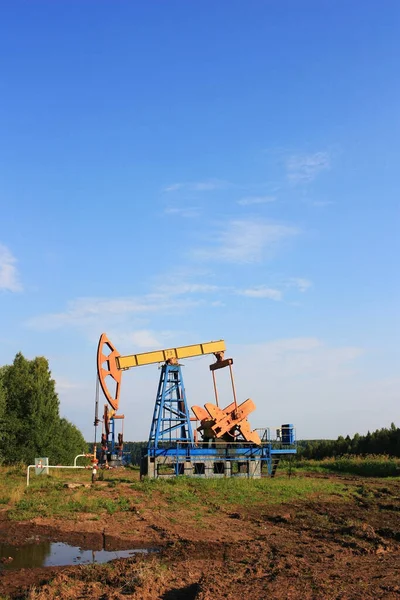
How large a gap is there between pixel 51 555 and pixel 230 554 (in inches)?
122

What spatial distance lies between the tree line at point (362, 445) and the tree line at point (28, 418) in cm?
2068

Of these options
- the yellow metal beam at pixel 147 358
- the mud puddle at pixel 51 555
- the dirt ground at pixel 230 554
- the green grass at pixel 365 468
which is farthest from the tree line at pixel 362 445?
the mud puddle at pixel 51 555

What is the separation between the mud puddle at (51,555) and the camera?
8.93 metres

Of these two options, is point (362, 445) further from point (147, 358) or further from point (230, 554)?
point (230, 554)

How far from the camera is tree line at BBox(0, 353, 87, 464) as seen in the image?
95.6 ft

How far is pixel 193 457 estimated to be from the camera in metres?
19.8

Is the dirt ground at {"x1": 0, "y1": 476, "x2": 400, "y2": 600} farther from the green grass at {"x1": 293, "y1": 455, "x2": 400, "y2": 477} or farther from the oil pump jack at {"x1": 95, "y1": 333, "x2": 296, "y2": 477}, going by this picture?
the green grass at {"x1": 293, "y1": 455, "x2": 400, "y2": 477}

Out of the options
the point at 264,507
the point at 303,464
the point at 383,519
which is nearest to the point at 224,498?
the point at 264,507

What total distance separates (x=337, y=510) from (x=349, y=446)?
35989 millimetres

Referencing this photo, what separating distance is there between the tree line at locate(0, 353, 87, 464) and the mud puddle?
1972 centimetres

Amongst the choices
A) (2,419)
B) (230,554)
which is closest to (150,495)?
(230,554)

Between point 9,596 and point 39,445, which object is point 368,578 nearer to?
point 9,596

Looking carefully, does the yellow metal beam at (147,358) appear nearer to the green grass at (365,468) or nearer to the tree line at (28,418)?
the tree line at (28,418)

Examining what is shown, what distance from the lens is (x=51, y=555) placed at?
955 cm
